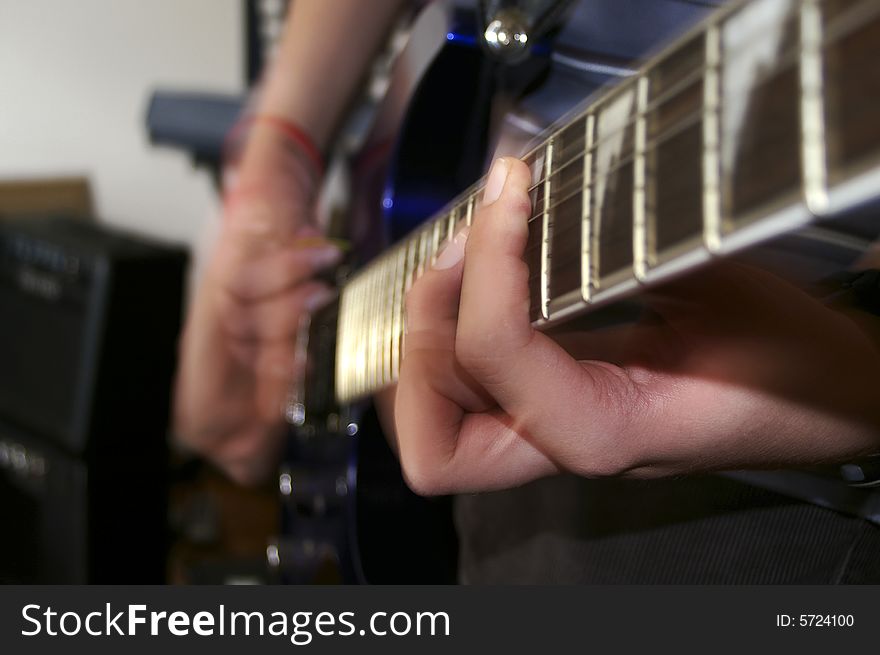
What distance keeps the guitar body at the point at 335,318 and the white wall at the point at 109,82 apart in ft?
2.65

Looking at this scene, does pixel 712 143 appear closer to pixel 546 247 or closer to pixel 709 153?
pixel 709 153

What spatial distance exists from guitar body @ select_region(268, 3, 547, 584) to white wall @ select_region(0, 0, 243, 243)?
2.65 feet

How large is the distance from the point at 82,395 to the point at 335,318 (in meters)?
0.57

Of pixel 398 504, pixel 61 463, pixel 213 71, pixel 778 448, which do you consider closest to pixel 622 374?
pixel 778 448

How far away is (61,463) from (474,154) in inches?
32.3

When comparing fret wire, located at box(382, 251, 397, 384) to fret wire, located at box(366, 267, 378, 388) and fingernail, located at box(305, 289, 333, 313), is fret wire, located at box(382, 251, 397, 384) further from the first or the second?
fingernail, located at box(305, 289, 333, 313)

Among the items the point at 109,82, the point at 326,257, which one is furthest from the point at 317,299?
the point at 109,82

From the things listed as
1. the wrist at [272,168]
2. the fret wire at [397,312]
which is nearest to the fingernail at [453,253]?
the fret wire at [397,312]

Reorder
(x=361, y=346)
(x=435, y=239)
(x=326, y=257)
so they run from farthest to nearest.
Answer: (x=326, y=257), (x=361, y=346), (x=435, y=239)

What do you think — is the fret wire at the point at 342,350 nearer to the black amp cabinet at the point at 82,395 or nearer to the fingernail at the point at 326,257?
the fingernail at the point at 326,257

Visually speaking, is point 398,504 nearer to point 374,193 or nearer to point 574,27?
point 374,193

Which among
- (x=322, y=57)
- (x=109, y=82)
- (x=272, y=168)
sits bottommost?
(x=272, y=168)

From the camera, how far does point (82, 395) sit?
3.54 feet

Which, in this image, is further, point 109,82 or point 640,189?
point 109,82
